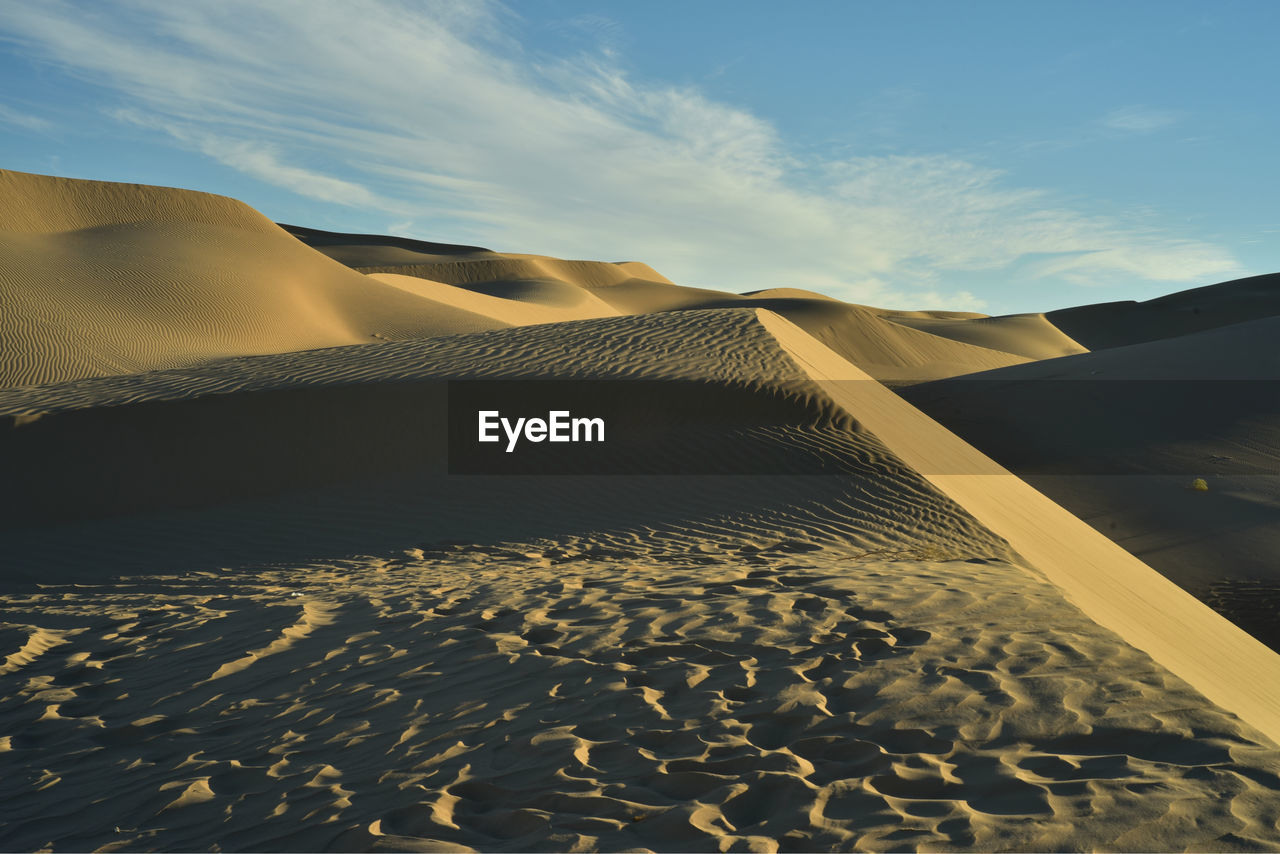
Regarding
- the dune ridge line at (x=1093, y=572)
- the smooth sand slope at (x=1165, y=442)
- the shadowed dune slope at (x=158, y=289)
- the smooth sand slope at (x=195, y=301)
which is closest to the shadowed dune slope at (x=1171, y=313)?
the smooth sand slope at (x=195, y=301)

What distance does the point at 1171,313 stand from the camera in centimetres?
7325

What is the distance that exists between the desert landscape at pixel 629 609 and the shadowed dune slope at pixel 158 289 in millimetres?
12217

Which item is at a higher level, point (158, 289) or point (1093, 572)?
point (158, 289)

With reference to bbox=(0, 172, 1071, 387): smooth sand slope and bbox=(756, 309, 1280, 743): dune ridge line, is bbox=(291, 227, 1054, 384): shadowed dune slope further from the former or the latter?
bbox=(756, 309, 1280, 743): dune ridge line

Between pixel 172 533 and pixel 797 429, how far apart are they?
712 cm

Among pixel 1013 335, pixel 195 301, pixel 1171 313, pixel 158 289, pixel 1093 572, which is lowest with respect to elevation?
pixel 1093 572

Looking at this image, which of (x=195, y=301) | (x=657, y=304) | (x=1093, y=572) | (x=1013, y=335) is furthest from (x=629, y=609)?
(x=657, y=304)

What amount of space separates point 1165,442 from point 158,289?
1201 inches

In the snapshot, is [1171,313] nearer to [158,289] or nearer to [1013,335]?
[1013,335]

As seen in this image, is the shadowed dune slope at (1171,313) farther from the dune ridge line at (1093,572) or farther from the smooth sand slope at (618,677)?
the smooth sand slope at (618,677)

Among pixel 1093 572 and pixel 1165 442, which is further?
pixel 1165 442

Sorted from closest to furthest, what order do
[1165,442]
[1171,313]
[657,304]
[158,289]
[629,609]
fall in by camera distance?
[629,609] < [1165,442] < [158,289] < [1171,313] < [657,304]

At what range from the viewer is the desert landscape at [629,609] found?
3189mm

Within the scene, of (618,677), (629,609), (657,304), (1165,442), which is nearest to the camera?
(618,677)
